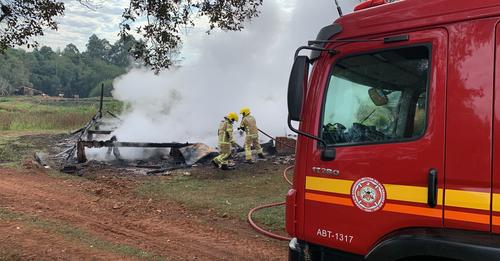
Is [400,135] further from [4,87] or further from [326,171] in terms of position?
[4,87]

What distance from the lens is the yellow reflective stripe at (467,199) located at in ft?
8.32

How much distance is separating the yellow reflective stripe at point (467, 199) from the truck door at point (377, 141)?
0.18 feet

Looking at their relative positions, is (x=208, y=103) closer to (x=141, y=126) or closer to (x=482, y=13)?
(x=141, y=126)

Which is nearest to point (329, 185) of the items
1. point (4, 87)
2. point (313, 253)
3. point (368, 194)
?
point (368, 194)

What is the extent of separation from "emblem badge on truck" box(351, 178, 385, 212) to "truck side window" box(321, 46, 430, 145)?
0.26m

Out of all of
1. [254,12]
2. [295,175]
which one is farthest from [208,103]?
[295,175]

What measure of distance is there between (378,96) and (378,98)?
0.04ft

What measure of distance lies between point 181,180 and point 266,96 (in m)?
8.48

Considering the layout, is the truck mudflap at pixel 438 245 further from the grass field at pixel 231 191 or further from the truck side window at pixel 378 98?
the grass field at pixel 231 191

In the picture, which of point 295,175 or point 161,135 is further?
point 161,135

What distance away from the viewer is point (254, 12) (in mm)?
5938

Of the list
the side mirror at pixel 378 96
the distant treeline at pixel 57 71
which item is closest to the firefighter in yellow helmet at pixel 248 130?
the side mirror at pixel 378 96

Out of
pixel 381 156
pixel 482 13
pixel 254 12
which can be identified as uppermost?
pixel 254 12

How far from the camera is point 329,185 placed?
3.16 m
